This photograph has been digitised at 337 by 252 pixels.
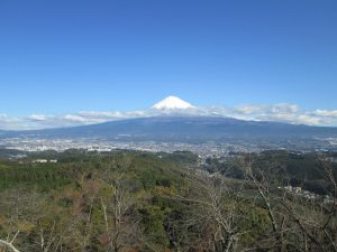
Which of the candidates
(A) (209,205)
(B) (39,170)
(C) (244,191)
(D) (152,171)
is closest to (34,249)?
(C) (244,191)

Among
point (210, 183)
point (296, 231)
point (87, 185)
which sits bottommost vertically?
point (87, 185)

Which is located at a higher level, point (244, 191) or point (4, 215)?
point (244, 191)

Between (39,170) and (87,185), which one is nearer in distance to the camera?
(87,185)

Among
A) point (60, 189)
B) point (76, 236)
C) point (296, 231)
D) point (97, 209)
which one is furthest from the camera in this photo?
point (60, 189)

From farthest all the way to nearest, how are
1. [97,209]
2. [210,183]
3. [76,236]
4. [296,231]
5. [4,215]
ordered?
[97,209]
[4,215]
[76,236]
[210,183]
[296,231]

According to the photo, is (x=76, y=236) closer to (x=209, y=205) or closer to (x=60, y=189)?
(x=209, y=205)

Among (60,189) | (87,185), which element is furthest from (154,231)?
(60,189)

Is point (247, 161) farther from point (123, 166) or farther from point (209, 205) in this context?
point (123, 166)
